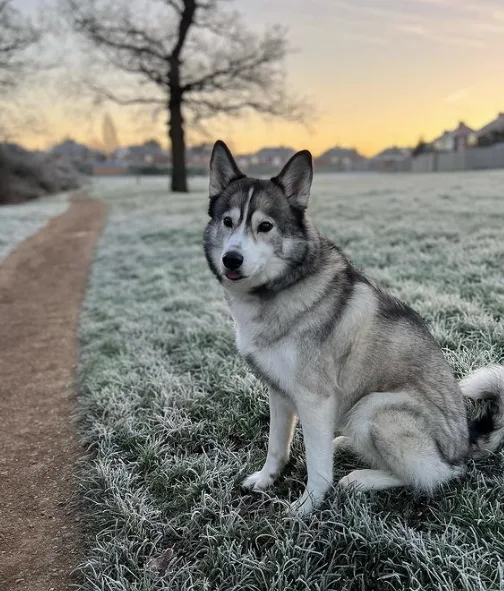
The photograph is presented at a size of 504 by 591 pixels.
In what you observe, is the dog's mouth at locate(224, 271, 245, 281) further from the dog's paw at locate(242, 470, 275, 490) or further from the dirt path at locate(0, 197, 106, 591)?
the dirt path at locate(0, 197, 106, 591)

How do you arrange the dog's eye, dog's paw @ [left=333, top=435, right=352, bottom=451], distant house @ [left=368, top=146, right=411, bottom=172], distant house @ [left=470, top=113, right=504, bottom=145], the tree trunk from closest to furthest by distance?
the dog's eye → dog's paw @ [left=333, top=435, right=352, bottom=451] → the tree trunk → distant house @ [left=470, top=113, right=504, bottom=145] → distant house @ [left=368, top=146, right=411, bottom=172]

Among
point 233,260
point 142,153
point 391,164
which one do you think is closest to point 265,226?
point 233,260

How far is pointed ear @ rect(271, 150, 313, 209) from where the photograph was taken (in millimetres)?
2922

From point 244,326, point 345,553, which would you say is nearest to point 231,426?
point 244,326

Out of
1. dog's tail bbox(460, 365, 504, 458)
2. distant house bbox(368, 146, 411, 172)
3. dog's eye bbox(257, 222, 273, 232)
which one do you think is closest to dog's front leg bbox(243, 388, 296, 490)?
dog's eye bbox(257, 222, 273, 232)

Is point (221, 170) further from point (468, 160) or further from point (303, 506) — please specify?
point (468, 160)

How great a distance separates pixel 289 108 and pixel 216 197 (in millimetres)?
24552

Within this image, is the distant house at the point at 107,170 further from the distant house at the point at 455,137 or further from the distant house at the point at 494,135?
the distant house at the point at 494,135

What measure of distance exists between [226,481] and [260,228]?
5.34 ft

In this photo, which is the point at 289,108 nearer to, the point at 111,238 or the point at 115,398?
the point at 111,238

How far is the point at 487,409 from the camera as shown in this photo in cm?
316

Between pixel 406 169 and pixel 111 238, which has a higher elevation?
pixel 406 169

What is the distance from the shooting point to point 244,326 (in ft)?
9.53

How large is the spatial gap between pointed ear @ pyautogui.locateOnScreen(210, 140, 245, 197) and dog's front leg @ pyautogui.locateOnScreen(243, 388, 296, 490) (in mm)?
1411
